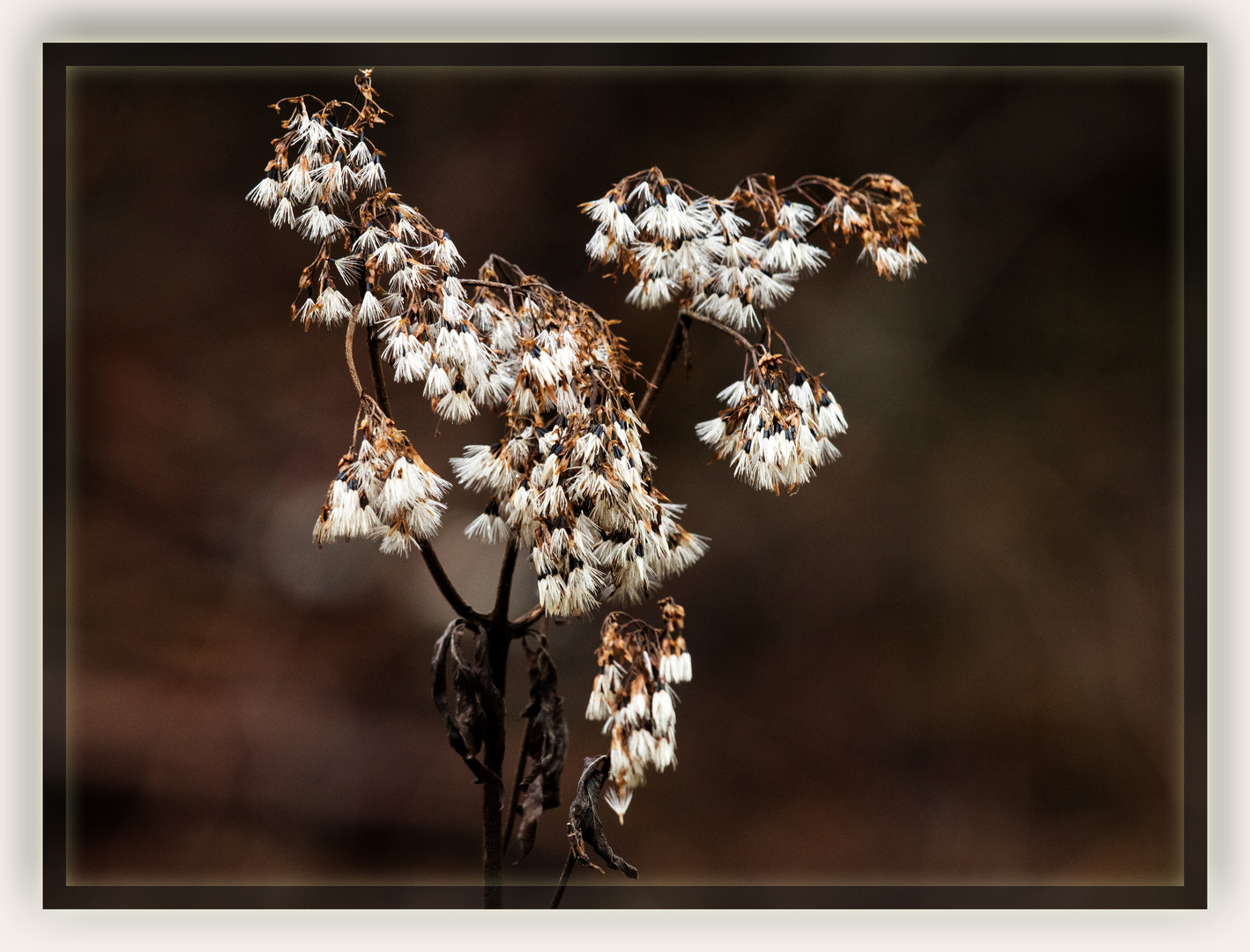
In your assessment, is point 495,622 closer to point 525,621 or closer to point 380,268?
point 525,621

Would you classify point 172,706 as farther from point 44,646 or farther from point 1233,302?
point 1233,302

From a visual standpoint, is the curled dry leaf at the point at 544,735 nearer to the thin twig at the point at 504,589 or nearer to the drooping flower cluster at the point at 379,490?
the thin twig at the point at 504,589

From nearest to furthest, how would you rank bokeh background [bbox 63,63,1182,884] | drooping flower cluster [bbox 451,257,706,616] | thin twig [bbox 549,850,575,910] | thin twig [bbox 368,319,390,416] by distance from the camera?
drooping flower cluster [bbox 451,257,706,616]
thin twig [bbox 368,319,390,416]
thin twig [bbox 549,850,575,910]
bokeh background [bbox 63,63,1182,884]

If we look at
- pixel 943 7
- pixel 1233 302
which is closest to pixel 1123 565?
pixel 1233 302

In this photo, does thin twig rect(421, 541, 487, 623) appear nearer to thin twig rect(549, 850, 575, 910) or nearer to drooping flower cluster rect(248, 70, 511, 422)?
drooping flower cluster rect(248, 70, 511, 422)

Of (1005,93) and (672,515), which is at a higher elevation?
(1005,93)

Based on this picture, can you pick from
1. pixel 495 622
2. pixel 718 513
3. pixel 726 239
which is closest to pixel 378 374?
pixel 495 622

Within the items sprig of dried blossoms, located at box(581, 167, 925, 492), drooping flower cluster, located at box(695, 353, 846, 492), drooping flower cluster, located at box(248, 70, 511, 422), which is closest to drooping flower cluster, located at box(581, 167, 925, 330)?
sprig of dried blossoms, located at box(581, 167, 925, 492)
